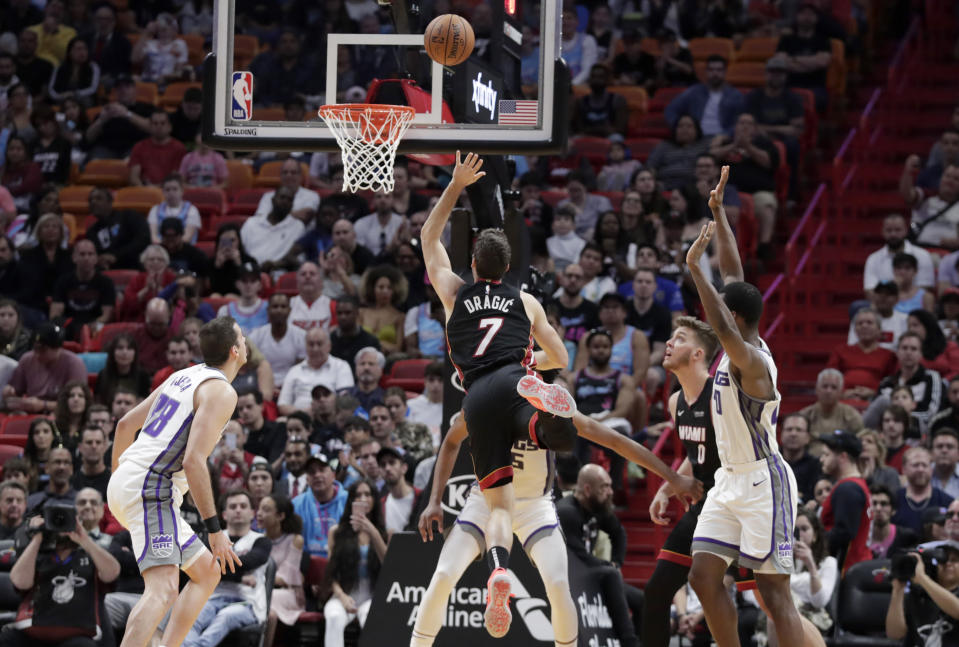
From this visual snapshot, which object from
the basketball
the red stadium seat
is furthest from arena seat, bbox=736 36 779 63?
the basketball

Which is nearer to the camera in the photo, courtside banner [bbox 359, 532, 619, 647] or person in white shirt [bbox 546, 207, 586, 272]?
courtside banner [bbox 359, 532, 619, 647]

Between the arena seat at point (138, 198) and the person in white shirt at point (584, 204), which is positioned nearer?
the person in white shirt at point (584, 204)

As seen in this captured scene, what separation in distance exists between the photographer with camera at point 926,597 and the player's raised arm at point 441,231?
13.5ft

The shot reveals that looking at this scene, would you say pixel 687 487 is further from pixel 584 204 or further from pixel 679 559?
pixel 584 204

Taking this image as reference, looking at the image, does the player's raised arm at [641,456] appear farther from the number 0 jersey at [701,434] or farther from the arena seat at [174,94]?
the arena seat at [174,94]

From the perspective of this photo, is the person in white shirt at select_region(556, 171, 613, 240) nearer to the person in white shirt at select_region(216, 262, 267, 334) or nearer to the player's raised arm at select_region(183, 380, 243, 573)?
the person in white shirt at select_region(216, 262, 267, 334)

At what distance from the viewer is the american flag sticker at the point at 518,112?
31.5 feet

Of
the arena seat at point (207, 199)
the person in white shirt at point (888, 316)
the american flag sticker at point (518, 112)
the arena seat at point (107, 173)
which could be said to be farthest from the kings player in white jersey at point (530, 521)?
the arena seat at point (107, 173)

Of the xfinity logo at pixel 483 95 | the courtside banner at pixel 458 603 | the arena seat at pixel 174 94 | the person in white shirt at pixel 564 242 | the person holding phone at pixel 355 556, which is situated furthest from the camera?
the arena seat at pixel 174 94

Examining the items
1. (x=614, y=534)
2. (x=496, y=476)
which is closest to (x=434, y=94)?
(x=496, y=476)

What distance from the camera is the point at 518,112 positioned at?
9.70m

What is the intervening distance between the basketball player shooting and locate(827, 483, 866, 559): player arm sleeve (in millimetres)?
3645

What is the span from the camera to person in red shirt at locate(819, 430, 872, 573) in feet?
38.9

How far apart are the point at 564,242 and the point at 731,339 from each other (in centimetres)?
840
